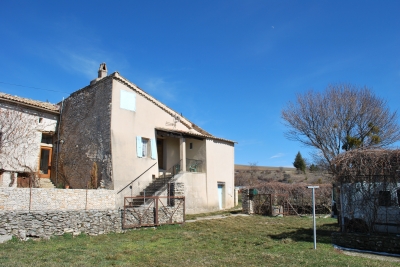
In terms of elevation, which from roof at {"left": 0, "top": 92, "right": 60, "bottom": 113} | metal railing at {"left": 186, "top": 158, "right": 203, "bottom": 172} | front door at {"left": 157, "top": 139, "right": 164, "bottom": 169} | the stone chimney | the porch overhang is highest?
the stone chimney

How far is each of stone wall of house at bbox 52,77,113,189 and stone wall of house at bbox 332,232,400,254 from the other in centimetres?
1198

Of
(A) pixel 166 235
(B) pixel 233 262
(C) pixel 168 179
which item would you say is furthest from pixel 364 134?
(B) pixel 233 262

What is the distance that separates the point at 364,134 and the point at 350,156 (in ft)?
36.2

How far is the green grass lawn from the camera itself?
26.7 ft

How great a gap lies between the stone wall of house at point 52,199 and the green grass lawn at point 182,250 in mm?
2257

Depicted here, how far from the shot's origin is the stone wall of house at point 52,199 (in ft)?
42.2

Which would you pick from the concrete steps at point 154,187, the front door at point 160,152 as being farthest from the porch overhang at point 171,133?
the concrete steps at point 154,187

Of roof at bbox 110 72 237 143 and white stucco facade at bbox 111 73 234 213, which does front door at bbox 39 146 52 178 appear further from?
roof at bbox 110 72 237 143

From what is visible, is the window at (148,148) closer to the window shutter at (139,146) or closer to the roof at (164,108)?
the window shutter at (139,146)

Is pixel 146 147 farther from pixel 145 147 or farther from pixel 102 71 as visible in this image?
pixel 102 71

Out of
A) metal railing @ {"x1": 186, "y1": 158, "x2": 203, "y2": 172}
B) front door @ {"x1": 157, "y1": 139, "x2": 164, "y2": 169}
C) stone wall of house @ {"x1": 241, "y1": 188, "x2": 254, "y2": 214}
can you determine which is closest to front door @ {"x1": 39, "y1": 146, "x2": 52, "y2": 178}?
front door @ {"x1": 157, "y1": 139, "x2": 164, "y2": 169}

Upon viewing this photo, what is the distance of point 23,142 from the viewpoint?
18641 mm

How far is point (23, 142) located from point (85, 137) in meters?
3.37

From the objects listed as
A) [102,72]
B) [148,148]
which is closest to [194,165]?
[148,148]
